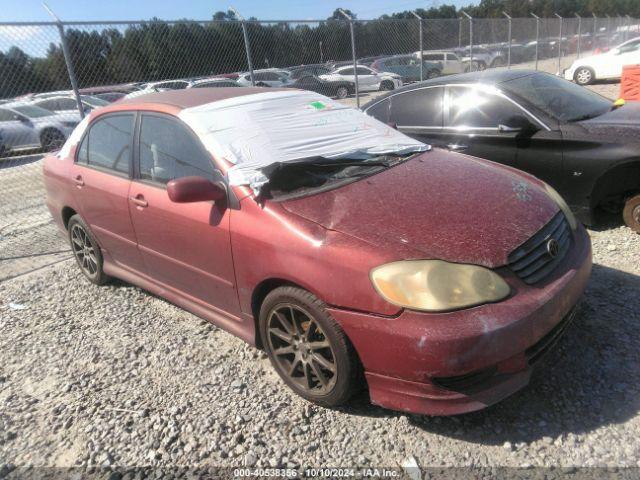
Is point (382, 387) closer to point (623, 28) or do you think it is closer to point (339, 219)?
point (339, 219)

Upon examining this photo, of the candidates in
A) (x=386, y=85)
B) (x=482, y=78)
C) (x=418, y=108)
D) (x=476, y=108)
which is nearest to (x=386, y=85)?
(x=386, y=85)

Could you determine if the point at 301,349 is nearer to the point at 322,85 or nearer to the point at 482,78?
the point at 482,78

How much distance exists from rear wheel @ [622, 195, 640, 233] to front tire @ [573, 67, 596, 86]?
51.6ft

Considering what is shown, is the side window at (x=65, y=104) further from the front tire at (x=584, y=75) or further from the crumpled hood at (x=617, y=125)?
the front tire at (x=584, y=75)

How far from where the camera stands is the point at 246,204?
2.69 m

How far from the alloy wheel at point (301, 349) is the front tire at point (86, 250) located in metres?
2.21

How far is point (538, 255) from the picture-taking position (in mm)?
2449

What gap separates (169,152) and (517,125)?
124 inches

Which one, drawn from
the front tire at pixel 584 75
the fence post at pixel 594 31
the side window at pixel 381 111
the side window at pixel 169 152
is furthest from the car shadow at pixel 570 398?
the fence post at pixel 594 31

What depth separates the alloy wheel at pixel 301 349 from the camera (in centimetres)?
249

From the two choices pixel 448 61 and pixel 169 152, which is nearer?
pixel 169 152

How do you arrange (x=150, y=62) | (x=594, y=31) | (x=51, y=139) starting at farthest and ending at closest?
(x=594, y=31)
(x=51, y=139)
(x=150, y=62)

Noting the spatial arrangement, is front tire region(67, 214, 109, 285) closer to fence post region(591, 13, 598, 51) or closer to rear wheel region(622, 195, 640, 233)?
rear wheel region(622, 195, 640, 233)

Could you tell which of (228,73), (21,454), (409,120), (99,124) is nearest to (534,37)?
(228,73)
